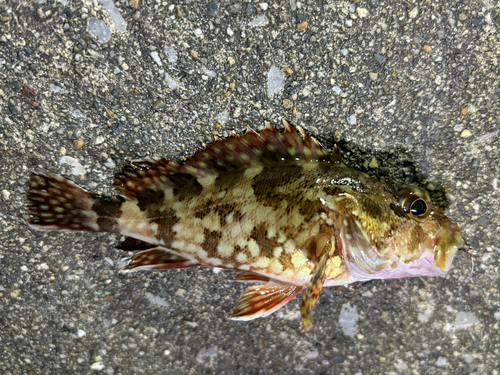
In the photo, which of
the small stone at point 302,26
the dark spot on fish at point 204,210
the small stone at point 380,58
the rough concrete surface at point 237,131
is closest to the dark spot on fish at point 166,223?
the dark spot on fish at point 204,210

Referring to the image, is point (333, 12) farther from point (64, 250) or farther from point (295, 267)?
point (64, 250)

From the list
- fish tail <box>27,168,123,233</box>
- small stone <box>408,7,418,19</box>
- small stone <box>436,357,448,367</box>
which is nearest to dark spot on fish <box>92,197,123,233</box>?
fish tail <box>27,168,123,233</box>

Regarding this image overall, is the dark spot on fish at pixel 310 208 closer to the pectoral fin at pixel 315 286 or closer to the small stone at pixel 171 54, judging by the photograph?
the pectoral fin at pixel 315 286

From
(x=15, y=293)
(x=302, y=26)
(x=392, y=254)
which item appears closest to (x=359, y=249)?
(x=392, y=254)

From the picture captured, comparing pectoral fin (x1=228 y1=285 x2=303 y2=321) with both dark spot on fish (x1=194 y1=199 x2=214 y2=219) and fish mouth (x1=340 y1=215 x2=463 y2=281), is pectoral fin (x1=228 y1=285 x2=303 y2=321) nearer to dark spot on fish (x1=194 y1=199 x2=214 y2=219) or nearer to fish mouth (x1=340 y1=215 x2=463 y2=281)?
fish mouth (x1=340 y1=215 x2=463 y2=281)

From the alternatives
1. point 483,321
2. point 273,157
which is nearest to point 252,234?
point 273,157

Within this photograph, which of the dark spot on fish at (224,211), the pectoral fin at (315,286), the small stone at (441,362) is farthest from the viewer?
the small stone at (441,362)

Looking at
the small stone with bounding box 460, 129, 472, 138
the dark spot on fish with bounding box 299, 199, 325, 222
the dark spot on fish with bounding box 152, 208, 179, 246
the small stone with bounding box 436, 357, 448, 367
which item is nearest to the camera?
the dark spot on fish with bounding box 299, 199, 325, 222
